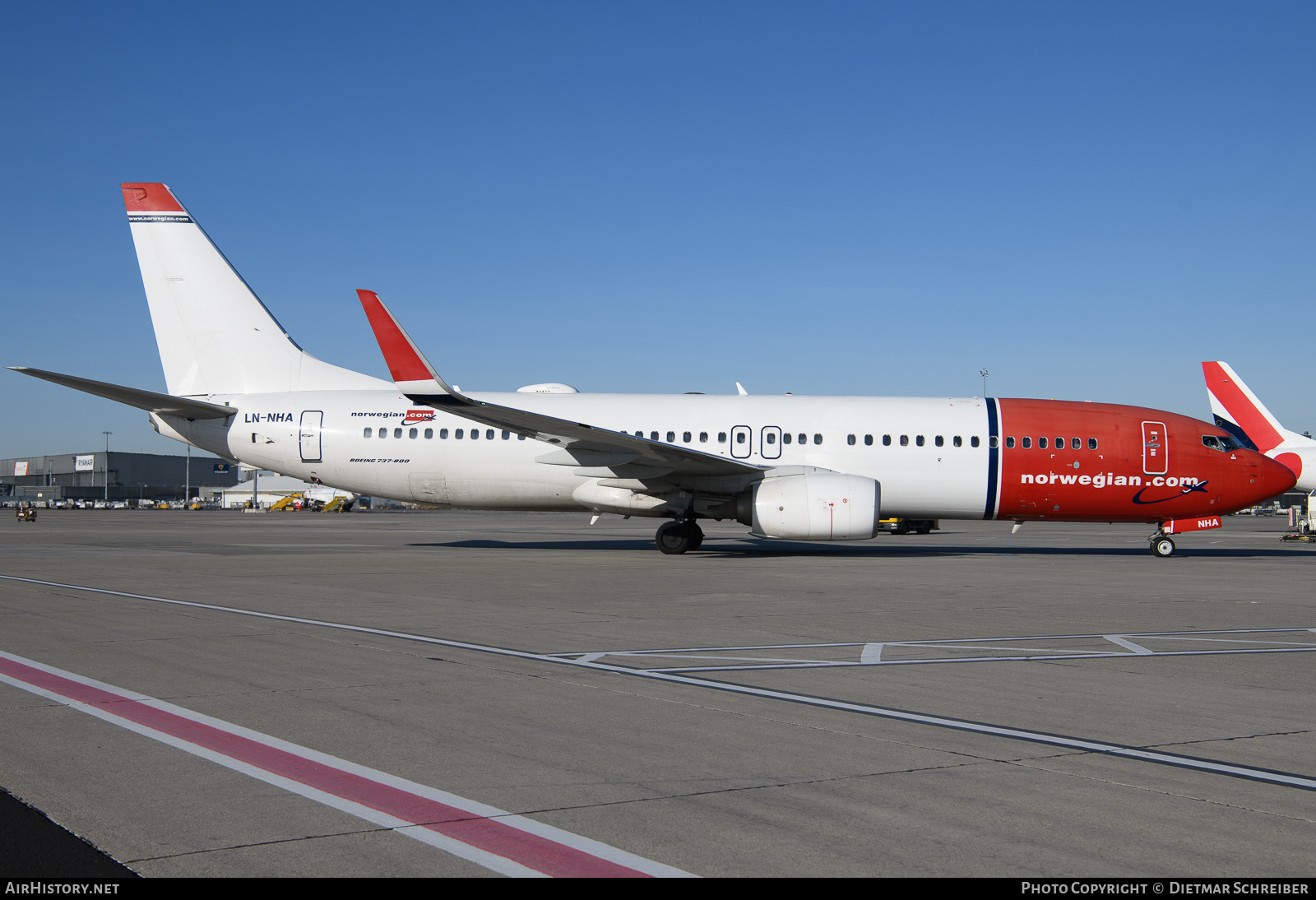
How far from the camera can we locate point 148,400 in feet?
70.5

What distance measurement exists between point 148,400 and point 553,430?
961 centimetres

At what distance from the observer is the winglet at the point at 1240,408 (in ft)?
126

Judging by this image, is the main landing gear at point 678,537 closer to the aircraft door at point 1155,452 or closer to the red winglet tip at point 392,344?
the red winglet tip at point 392,344

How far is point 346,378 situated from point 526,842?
21897mm

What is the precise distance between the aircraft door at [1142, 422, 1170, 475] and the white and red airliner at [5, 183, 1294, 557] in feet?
0.09

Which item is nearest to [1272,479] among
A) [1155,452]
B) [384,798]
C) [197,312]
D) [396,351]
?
[1155,452]

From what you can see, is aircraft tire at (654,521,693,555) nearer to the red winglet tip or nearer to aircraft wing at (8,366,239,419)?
the red winglet tip

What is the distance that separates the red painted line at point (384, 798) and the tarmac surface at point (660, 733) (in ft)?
0.06

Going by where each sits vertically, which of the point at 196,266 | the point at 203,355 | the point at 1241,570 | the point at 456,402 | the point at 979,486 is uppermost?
the point at 196,266
